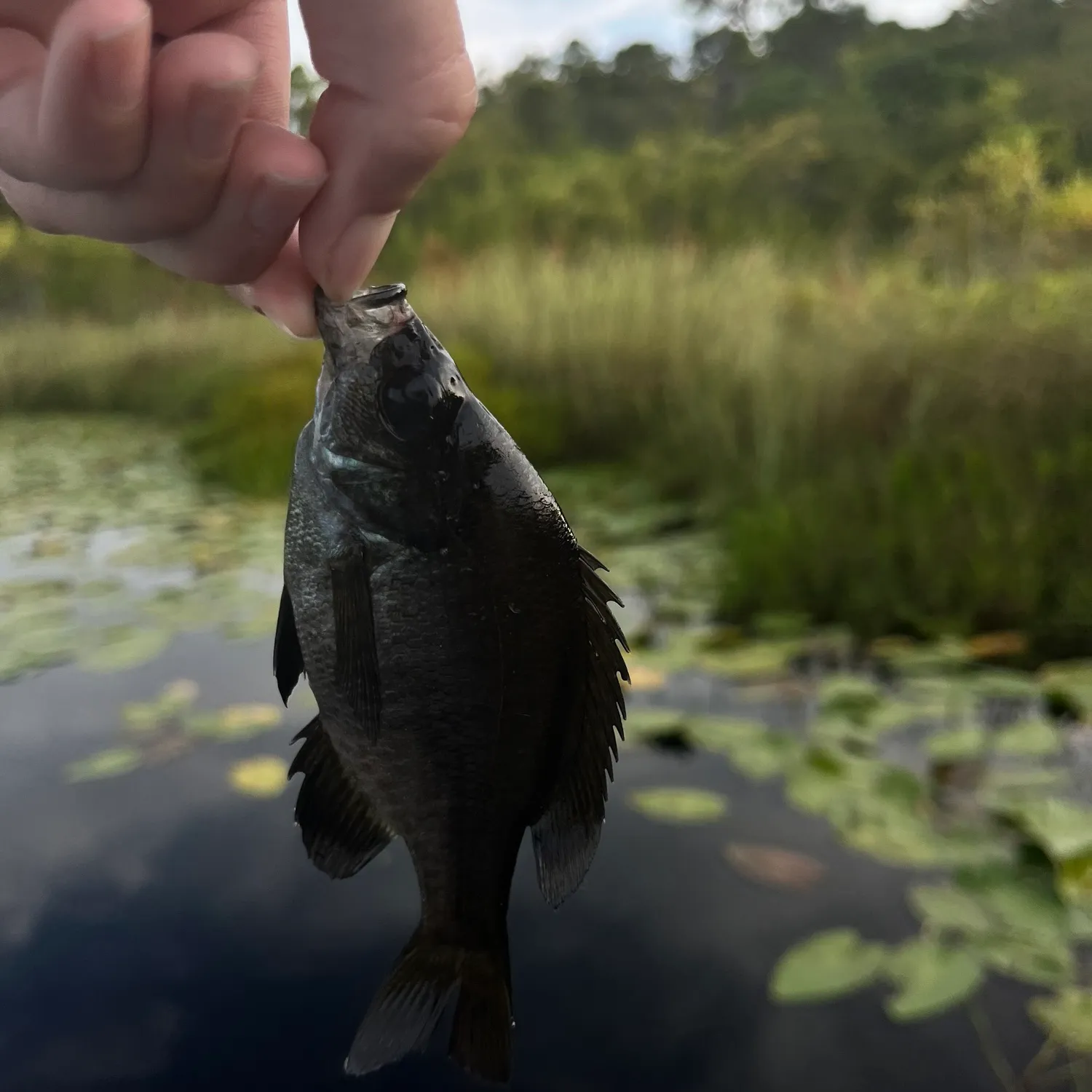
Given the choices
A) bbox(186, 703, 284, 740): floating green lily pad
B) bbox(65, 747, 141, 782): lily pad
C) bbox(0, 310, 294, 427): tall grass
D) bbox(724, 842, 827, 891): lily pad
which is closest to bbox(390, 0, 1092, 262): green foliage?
bbox(0, 310, 294, 427): tall grass

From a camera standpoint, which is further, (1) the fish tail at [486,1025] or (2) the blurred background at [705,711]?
(2) the blurred background at [705,711]

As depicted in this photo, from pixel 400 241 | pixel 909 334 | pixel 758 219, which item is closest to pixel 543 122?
pixel 400 241

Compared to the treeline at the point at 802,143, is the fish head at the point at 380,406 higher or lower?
lower

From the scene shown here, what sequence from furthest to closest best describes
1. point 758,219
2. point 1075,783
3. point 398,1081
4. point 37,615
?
1. point 758,219
2. point 37,615
3. point 1075,783
4. point 398,1081

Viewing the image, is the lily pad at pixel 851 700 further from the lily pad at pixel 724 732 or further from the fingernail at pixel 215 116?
the fingernail at pixel 215 116

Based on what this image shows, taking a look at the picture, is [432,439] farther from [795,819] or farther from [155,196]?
[795,819]

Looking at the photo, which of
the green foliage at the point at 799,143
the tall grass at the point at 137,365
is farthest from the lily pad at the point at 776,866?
the tall grass at the point at 137,365
